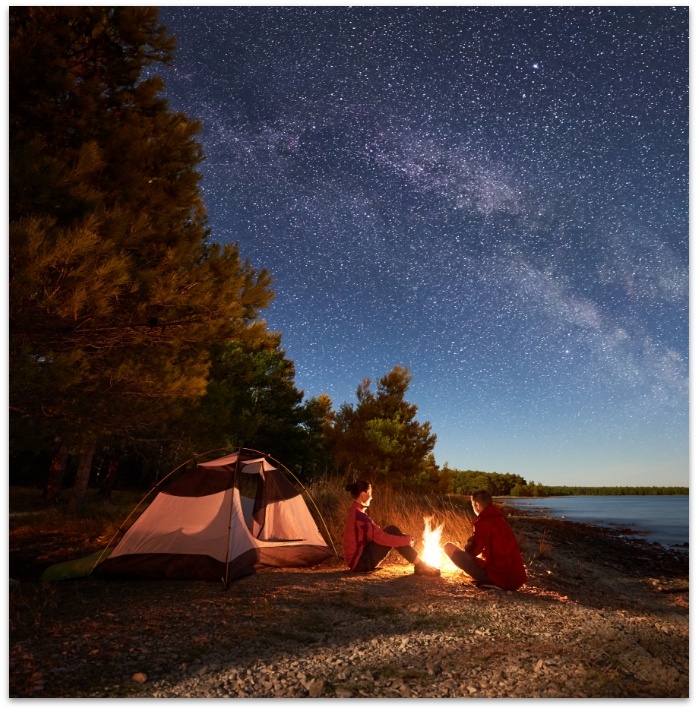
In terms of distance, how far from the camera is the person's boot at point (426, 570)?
6.40 meters

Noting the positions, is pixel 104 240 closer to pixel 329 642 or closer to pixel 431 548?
pixel 329 642

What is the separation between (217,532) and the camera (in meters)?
6.68

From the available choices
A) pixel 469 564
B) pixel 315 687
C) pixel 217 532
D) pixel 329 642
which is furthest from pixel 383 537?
pixel 315 687

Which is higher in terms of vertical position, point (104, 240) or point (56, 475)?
point (104, 240)

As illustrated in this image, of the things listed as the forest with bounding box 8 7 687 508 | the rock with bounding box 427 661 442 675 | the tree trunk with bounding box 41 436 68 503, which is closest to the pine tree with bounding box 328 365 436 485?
the tree trunk with bounding box 41 436 68 503

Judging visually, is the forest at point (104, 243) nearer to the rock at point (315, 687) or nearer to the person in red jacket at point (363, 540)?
the person in red jacket at point (363, 540)

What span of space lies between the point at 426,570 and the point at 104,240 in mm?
5145

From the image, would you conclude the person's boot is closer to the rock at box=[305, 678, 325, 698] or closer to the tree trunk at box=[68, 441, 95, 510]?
the rock at box=[305, 678, 325, 698]

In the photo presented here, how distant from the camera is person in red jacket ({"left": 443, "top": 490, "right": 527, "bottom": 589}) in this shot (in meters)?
5.62

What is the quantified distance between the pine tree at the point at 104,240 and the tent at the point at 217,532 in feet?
4.87

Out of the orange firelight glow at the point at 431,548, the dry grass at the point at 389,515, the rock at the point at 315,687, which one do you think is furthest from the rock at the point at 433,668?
the dry grass at the point at 389,515

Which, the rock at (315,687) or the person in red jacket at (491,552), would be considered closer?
the rock at (315,687)

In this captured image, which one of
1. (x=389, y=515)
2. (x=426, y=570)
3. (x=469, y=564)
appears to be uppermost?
(x=469, y=564)

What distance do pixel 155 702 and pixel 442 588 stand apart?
348 centimetres
